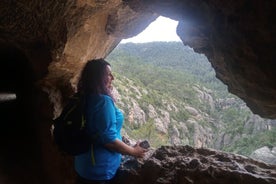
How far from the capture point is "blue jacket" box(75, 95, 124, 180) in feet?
8.91

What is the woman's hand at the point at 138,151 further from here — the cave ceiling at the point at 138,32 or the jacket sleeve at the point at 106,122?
the cave ceiling at the point at 138,32

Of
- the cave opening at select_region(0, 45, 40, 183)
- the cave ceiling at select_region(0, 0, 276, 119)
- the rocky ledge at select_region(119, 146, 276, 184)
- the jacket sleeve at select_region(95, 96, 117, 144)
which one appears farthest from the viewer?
the cave opening at select_region(0, 45, 40, 183)

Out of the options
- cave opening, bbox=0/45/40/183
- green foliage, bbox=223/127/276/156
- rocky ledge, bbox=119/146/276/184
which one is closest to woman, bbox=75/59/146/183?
rocky ledge, bbox=119/146/276/184

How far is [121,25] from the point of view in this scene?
18.3 ft

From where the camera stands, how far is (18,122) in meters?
7.82

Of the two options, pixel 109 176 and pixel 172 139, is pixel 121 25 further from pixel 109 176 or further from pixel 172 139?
pixel 172 139

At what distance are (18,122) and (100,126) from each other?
18.5 feet

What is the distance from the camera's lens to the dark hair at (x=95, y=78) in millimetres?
2807

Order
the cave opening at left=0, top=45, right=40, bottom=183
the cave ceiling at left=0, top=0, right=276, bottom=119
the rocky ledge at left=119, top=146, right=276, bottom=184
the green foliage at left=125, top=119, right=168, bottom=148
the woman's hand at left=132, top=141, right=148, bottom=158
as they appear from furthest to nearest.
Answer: the green foliage at left=125, top=119, right=168, bottom=148, the cave opening at left=0, top=45, right=40, bottom=183, the woman's hand at left=132, top=141, right=148, bottom=158, the rocky ledge at left=119, top=146, right=276, bottom=184, the cave ceiling at left=0, top=0, right=276, bottom=119

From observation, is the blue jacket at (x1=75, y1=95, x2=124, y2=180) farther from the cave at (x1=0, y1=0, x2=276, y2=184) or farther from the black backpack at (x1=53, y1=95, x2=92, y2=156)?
the cave at (x1=0, y1=0, x2=276, y2=184)

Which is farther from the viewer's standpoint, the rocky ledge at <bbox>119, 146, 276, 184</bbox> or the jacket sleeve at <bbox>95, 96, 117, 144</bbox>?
the rocky ledge at <bbox>119, 146, 276, 184</bbox>

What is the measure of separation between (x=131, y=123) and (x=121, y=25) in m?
17.8

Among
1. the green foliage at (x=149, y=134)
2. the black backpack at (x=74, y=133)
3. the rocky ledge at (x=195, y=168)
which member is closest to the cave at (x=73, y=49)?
the rocky ledge at (x=195, y=168)

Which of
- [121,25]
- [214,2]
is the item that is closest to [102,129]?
[214,2]
